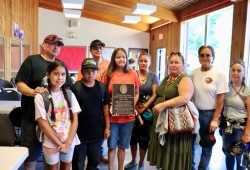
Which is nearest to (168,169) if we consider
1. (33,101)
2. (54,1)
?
(33,101)

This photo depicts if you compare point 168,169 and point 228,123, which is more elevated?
point 228,123

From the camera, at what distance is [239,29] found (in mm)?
4129

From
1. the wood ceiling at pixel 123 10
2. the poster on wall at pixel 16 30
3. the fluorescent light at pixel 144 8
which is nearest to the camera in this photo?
the fluorescent light at pixel 144 8

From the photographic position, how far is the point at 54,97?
184 centimetres

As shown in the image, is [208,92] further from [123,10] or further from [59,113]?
[123,10]

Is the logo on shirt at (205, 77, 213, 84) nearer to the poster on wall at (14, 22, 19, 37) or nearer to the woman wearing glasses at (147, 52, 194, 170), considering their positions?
the woman wearing glasses at (147, 52, 194, 170)

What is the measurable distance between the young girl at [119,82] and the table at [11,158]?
110 centimetres

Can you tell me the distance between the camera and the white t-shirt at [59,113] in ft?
5.76

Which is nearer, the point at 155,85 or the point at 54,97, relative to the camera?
the point at 54,97

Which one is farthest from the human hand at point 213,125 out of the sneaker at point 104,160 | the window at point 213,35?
the window at point 213,35

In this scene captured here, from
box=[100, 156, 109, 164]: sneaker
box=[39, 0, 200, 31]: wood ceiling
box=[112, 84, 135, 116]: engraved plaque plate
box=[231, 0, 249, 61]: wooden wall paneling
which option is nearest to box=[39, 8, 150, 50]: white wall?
box=[39, 0, 200, 31]: wood ceiling

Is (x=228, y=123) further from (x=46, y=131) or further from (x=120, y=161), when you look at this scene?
(x=46, y=131)

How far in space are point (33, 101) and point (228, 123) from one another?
1840mm

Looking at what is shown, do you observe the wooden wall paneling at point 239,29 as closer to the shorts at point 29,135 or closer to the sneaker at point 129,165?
the sneaker at point 129,165
